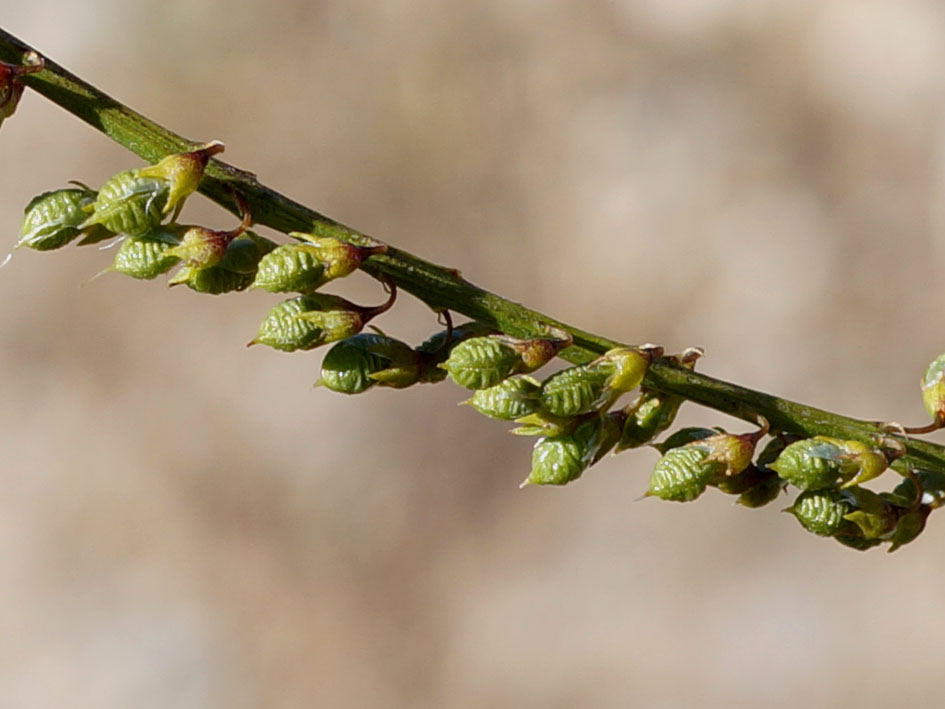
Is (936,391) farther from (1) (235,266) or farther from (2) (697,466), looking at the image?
(1) (235,266)

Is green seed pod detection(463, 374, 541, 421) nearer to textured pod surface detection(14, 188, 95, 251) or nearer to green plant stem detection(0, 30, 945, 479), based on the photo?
green plant stem detection(0, 30, 945, 479)

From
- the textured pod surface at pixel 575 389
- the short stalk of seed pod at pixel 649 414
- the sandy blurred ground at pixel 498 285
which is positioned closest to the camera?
the textured pod surface at pixel 575 389

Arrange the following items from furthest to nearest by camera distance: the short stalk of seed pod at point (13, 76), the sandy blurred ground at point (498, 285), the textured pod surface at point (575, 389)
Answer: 1. the sandy blurred ground at point (498, 285)
2. the textured pod surface at point (575, 389)
3. the short stalk of seed pod at point (13, 76)

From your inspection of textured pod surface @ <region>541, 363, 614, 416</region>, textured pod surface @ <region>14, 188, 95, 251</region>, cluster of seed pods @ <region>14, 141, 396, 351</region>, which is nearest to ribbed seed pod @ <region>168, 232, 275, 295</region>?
cluster of seed pods @ <region>14, 141, 396, 351</region>

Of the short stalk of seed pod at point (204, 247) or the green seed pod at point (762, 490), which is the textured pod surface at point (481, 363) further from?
the green seed pod at point (762, 490)

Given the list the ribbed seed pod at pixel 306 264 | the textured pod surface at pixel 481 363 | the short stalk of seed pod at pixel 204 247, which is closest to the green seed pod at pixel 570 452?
the textured pod surface at pixel 481 363

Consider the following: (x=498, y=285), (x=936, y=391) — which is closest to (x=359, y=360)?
(x=936, y=391)
